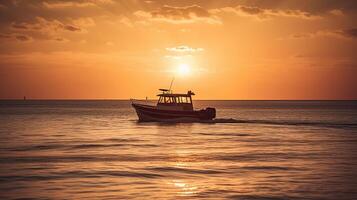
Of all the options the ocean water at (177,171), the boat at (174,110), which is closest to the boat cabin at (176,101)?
the boat at (174,110)

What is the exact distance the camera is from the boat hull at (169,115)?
6406 cm

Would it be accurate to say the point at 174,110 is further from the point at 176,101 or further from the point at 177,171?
the point at 177,171

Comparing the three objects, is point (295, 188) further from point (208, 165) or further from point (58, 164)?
point (58, 164)

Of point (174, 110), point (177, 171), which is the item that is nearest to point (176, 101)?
point (174, 110)

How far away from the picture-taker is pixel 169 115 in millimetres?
63938

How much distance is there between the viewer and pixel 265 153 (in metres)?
31.9

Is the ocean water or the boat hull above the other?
the boat hull

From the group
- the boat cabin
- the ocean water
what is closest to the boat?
the boat cabin

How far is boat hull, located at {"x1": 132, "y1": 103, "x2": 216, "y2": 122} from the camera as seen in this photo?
6406 cm

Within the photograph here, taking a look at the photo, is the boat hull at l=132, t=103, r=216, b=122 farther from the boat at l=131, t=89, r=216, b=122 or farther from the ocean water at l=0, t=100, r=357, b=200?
the ocean water at l=0, t=100, r=357, b=200

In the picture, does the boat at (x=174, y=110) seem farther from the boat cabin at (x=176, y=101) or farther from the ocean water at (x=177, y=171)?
the ocean water at (x=177, y=171)

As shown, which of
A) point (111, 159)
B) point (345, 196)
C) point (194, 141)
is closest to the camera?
point (345, 196)

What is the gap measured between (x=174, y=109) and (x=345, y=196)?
46401 millimetres

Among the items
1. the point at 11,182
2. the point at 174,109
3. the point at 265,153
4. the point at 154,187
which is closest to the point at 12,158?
the point at 11,182
